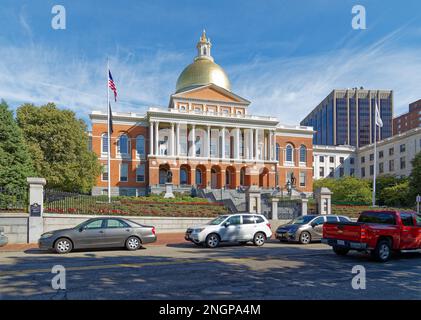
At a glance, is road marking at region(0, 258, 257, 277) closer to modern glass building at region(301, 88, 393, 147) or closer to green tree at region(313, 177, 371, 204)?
green tree at region(313, 177, 371, 204)

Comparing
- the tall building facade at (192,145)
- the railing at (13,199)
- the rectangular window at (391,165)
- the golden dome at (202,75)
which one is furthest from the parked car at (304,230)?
the rectangular window at (391,165)

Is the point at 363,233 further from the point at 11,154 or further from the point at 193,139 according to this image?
the point at 193,139

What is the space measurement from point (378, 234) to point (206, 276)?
6.72m

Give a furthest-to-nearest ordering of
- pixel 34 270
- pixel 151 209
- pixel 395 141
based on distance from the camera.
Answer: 1. pixel 395 141
2. pixel 151 209
3. pixel 34 270

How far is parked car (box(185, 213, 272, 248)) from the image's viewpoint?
52.4 feet

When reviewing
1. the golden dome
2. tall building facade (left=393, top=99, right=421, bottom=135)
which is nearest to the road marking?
the golden dome

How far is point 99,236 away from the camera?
14531mm

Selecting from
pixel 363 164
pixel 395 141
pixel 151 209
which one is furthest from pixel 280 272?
pixel 363 164

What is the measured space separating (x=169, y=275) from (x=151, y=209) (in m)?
15.7

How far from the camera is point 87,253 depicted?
1411 centimetres

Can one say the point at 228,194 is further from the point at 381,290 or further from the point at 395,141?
the point at 395,141

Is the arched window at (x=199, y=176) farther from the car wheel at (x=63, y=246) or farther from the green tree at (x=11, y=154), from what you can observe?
the car wheel at (x=63, y=246)

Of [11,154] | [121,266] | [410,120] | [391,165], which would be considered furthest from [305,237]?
[410,120]

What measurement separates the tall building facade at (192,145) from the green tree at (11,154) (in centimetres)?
2491
